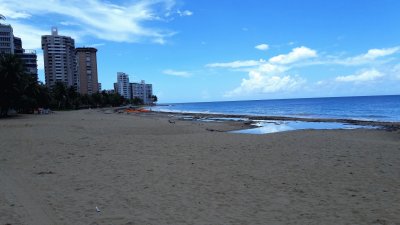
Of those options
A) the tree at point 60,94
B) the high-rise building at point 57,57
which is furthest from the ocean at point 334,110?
the high-rise building at point 57,57

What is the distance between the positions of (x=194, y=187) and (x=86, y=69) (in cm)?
16318

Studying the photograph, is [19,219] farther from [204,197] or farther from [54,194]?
[204,197]

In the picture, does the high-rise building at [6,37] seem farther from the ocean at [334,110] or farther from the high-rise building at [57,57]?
the ocean at [334,110]

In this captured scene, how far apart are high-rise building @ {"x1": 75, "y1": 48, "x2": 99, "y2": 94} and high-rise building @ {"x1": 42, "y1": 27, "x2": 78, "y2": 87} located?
20076 mm

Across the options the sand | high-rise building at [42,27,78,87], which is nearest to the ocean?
the sand

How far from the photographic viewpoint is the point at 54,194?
6434mm

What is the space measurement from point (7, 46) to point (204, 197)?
94.1 m

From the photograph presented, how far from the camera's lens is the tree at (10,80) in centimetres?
3741

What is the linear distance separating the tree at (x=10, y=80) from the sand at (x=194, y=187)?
95.8 ft

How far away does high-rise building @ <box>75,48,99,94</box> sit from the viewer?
519 feet

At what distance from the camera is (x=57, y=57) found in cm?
13112

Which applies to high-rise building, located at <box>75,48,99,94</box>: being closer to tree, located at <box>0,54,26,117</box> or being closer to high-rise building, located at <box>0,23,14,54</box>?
high-rise building, located at <box>0,23,14,54</box>

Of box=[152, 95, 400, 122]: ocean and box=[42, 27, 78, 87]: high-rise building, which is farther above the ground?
box=[42, 27, 78, 87]: high-rise building

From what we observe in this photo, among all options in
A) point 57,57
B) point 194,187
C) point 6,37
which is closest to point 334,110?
point 194,187
